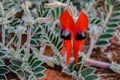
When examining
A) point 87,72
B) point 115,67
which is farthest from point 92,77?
point 115,67

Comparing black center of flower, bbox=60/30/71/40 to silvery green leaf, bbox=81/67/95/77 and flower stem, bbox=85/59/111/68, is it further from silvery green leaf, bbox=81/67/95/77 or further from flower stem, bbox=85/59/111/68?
flower stem, bbox=85/59/111/68

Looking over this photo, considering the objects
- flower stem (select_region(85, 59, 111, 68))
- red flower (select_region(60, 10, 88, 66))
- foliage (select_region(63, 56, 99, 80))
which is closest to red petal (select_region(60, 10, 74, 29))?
red flower (select_region(60, 10, 88, 66))

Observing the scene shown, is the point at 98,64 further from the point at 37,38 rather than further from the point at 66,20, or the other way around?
the point at 66,20

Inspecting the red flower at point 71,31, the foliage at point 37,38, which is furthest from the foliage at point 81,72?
the red flower at point 71,31

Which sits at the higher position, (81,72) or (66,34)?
(66,34)

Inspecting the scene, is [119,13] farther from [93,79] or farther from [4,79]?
[4,79]

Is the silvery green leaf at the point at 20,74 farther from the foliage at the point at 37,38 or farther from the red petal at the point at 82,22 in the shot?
the red petal at the point at 82,22
